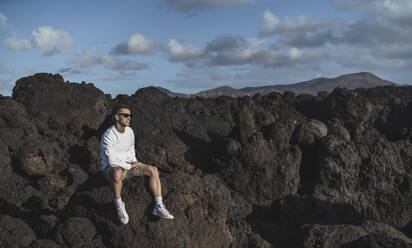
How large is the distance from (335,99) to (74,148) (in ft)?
53.4

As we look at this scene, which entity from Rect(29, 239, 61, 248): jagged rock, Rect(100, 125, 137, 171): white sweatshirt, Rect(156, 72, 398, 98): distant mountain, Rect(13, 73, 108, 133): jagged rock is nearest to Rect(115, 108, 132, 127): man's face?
Rect(100, 125, 137, 171): white sweatshirt

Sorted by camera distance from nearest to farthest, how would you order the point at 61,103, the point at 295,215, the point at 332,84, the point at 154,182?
the point at 154,182 → the point at 295,215 → the point at 61,103 → the point at 332,84

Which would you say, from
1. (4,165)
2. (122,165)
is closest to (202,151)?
(4,165)

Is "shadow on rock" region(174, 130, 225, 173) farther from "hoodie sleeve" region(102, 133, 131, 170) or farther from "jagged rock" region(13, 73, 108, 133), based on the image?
"hoodie sleeve" region(102, 133, 131, 170)

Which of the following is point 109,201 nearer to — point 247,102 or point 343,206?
point 343,206

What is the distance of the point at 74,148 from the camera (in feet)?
58.4

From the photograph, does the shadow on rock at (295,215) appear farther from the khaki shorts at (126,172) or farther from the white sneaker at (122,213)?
the white sneaker at (122,213)

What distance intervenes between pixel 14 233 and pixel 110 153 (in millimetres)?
3302

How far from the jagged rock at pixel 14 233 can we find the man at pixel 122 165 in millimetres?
2739

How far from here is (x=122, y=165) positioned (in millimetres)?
8070

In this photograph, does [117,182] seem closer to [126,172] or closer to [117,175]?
[117,175]

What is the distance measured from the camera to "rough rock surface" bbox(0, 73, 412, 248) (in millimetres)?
8367

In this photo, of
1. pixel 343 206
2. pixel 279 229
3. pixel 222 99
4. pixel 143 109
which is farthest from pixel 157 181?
pixel 222 99

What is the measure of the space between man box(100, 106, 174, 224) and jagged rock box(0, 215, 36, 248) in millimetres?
2739
